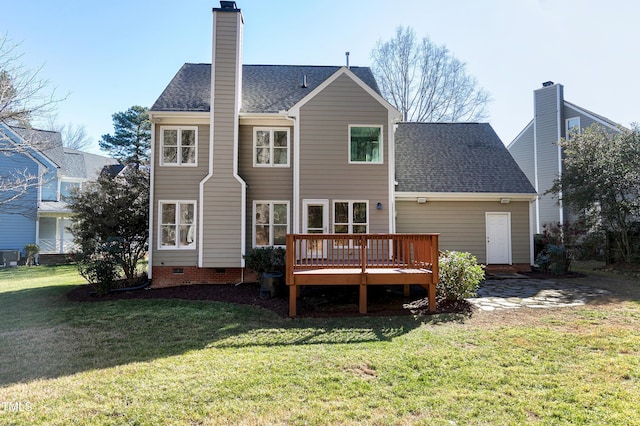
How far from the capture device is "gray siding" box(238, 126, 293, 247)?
11086mm

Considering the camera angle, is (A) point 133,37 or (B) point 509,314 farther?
(A) point 133,37

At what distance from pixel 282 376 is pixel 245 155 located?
8402mm

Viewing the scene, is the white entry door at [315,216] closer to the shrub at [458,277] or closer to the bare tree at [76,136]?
the shrub at [458,277]

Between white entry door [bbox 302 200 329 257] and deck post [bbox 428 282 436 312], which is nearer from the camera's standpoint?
deck post [bbox 428 282 436 312]

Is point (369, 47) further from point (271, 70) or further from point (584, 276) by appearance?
point (584, 276)

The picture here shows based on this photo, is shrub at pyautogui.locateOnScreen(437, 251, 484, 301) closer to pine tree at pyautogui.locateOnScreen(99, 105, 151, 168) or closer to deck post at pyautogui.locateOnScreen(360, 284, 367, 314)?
deck post at pyautogui.locateOnScreen(360, 284, 367, 314)

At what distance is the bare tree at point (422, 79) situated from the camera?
23.5m

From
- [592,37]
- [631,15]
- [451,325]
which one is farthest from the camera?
[592,37]

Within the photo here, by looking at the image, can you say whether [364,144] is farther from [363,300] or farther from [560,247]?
[560,247]

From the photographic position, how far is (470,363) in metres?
4.32

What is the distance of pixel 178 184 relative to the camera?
35.8ft

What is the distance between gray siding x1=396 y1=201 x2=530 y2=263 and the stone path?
2104 millimetres

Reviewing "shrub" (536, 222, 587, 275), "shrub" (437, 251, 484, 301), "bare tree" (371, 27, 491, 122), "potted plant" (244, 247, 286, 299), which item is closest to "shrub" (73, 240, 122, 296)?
"potted plant" (244, 247, 286, 299)

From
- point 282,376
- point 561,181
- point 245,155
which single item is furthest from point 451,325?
point 561,181
